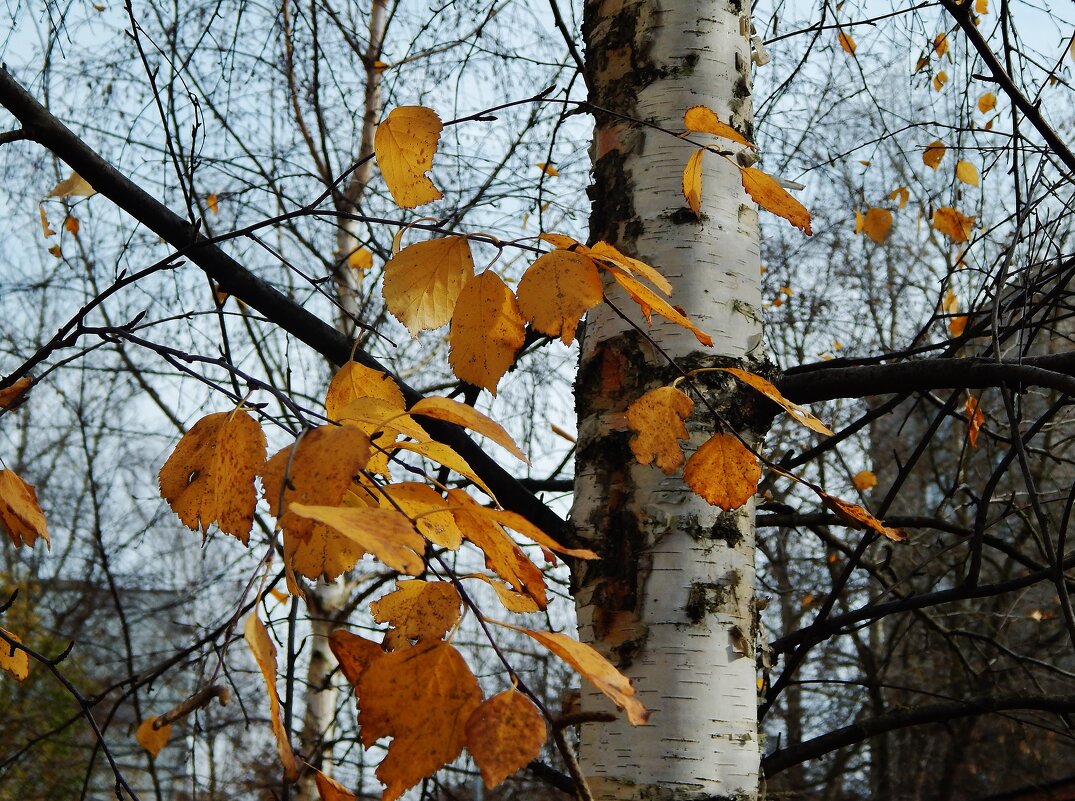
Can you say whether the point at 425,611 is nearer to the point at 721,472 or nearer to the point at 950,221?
the point at 721,472

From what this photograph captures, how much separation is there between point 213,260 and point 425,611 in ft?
1.84

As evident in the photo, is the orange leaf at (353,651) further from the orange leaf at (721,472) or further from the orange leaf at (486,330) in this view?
the orange leaf at (721,472)

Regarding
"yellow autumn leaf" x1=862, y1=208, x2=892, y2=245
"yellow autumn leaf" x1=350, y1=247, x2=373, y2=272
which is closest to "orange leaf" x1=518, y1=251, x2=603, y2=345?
"yellow autumn leaf" x1=862, y1=208, x2=892, y2=245

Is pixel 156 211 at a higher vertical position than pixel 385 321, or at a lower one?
lower

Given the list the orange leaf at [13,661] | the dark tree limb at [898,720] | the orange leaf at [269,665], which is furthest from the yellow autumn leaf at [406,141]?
the dark tree limb at [898,720]

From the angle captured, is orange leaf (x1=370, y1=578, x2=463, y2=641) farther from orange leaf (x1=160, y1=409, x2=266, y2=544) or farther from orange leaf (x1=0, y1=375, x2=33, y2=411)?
orange leaf (x1=0, y1=375, x2=33, y2=411)

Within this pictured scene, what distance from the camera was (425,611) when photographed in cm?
65

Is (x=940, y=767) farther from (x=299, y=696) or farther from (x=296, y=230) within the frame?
(x=296, y=230)

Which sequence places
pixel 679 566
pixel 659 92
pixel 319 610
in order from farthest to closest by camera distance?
pixel 319 610 → pixel 659 92 → pixel 679 566

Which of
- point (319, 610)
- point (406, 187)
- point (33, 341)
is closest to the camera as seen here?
point (406, 187)

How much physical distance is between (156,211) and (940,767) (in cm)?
860

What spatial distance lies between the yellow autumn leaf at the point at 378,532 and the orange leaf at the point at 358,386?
38cm

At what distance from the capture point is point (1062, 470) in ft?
24.2

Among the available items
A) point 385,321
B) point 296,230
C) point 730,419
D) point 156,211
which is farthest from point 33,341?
point 730,419
